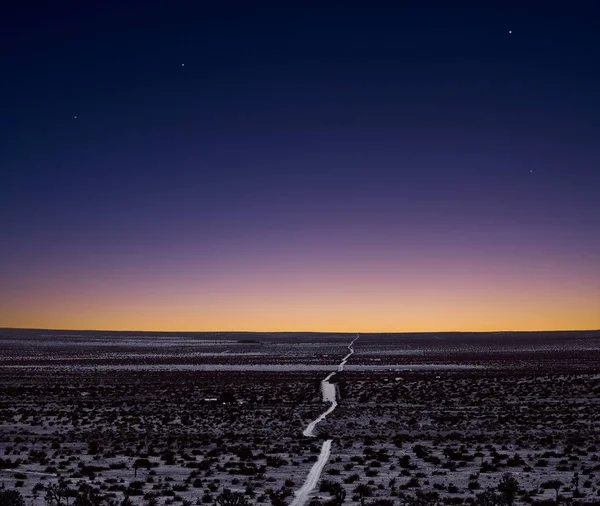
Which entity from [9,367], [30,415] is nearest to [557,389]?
[30,415]

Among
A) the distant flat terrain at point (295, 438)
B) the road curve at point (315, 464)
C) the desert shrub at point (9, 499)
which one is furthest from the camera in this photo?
the distant flat terrain at point (295, 438)

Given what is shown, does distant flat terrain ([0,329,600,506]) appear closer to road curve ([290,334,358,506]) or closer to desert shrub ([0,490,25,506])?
road curve ([290,334,358,506])

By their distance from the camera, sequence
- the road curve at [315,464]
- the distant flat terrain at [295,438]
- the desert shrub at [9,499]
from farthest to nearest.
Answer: the distant flat terrain at [295,438] < the road curve at [315,464] < the desert shrub at [9,499]

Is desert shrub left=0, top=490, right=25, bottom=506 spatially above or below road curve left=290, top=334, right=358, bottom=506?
above

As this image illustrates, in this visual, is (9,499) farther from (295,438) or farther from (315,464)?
(295,438)

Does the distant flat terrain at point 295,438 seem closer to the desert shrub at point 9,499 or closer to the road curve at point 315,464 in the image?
the road curve at point 315,464

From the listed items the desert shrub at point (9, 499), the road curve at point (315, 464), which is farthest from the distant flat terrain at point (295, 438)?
the desert shrub at point (9, 499)

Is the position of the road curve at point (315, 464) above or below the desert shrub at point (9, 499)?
below

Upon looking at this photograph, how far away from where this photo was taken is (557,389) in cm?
4716

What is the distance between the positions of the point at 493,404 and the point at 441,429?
10.5 meters

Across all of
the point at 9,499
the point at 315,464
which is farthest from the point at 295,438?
the point at 9,499

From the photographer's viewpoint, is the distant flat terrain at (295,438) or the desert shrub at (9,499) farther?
the distant flat terrain at (295,438)

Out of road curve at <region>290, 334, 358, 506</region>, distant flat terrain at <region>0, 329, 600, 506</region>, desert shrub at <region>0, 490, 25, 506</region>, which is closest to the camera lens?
desert shrub at <region>0, 490, 25, 506</region>

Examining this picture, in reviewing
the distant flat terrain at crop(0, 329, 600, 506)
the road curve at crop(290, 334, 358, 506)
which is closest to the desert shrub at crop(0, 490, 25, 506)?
the distant flat terrain at crop(0, 329, 600, 506)
